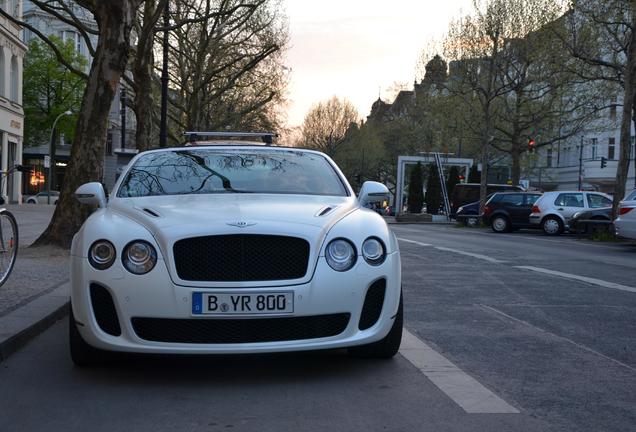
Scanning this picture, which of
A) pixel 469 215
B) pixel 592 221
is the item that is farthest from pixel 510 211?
pixel 592 221

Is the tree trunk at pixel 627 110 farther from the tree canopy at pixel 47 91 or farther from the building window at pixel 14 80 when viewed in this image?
the tree canopy at pixel 47 91

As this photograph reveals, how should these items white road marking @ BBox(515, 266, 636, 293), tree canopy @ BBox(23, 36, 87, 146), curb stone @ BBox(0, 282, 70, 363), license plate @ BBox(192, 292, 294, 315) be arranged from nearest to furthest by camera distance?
1. license plate @ BBox(192, 292, 294, 315)
2. curb stone @ BBox(0, 282, 70, 363)
3. white road marking @ BBox(515, 266, 636, 293)
4. tree canopy @ BBox(23, 36, 87, 146)

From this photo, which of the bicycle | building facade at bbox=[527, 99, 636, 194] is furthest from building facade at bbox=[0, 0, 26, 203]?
building facade at bbox=[527, 99, 636, 194]

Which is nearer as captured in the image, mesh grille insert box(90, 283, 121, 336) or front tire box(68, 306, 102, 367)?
mesh grille insert box(90, 283, 121, 336)

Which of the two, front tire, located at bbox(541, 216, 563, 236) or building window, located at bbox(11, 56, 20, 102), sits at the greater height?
building window, located at bbox(11, 56, 20, 102)

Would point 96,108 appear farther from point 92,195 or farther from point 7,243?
point 92,195

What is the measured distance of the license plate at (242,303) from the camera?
15.4 feet

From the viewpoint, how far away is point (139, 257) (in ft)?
15.9

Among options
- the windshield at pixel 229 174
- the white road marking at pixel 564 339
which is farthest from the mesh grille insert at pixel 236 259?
the white road marking at pixel 564 339

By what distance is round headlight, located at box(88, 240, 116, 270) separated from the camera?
486 centimetres

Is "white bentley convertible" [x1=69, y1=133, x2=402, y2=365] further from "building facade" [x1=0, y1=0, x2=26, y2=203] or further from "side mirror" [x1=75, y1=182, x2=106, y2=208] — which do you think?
"building facade" [x1=0, y1=0, x2=26, y2=203]

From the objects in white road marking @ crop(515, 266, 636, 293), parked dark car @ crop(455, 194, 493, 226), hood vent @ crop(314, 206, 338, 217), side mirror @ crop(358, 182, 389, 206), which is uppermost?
side mirror @ crop(358, 182, 389, 206)

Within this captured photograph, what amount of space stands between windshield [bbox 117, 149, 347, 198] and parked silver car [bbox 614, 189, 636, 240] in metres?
13.6

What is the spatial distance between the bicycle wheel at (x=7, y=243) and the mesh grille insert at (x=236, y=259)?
13.2 ft
